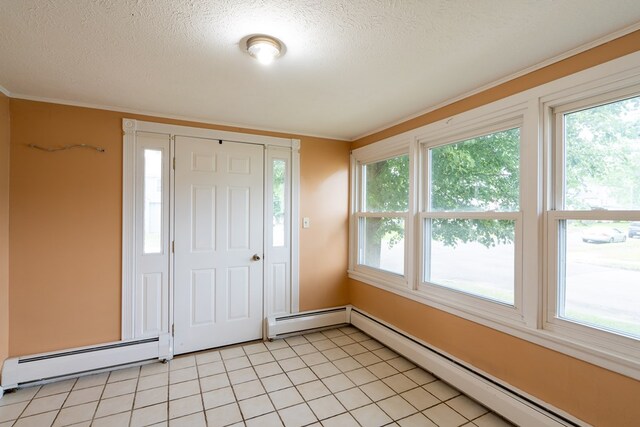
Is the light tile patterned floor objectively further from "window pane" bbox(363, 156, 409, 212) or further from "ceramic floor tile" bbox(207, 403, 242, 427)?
"window pane" bbox(363, 156, 409, 212)

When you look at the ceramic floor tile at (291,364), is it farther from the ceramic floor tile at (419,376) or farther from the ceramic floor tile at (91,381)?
the ceramic floor tile at (91,381)

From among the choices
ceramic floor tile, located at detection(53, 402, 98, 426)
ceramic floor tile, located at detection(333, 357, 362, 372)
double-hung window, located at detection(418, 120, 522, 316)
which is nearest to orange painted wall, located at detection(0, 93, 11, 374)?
ceramic floor tile, located at detection(53, 402, 98, 426)

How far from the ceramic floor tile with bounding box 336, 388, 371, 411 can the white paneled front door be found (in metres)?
1.31

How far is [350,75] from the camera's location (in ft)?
6.82

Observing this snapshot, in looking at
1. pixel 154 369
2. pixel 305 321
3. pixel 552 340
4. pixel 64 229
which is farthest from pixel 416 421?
pixel 64 229

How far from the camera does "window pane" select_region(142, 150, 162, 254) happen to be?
286cm

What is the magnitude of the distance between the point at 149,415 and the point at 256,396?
0.72 m

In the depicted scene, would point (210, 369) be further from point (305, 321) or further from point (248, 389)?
point (305, 321)

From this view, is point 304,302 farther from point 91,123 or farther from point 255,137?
point 91,123

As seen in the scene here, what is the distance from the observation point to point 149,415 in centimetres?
208

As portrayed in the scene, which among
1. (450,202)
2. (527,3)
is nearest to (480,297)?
(450,202)

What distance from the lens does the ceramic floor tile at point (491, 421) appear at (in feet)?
6.50

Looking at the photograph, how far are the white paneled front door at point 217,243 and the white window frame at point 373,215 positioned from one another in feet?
3.83

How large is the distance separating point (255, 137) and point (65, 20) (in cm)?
190
